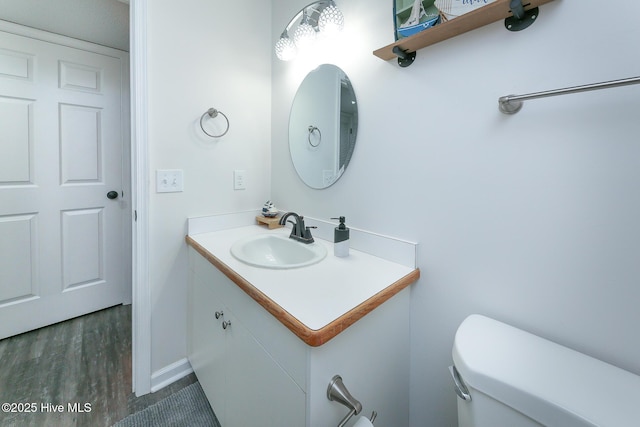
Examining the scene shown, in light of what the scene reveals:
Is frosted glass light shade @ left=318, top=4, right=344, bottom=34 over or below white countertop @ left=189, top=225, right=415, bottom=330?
over

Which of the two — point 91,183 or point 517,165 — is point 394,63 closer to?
point 517,165

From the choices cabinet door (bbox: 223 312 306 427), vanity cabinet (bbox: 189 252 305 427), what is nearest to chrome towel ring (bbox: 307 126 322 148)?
vanity cabinet (bbox: 189 252 305 427)

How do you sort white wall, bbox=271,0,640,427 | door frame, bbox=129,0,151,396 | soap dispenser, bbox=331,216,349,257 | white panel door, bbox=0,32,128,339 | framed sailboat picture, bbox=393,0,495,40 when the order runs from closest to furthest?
white wall, bbox=271,0,640,427
framed sailboat picture, bbox=393,0,495,40
soap dispenser, bbox=331,216,349,257
door frame, bbox=129,0,151,396
white panel door, bbox=0,32,128,339

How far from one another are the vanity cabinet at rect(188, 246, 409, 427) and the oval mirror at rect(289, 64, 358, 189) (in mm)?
675

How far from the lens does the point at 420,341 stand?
0.98 m

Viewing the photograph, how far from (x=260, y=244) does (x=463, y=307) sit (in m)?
0.94

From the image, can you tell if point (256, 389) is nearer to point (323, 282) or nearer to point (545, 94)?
point (323, 282)

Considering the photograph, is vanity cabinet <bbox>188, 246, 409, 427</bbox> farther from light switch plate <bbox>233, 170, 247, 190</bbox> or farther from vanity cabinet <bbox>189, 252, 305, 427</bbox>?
light switch plate <bbox>233, 170, 247, 190</bbox>

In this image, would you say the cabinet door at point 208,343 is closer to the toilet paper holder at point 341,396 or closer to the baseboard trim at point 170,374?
the baseboard trim at point 170,374

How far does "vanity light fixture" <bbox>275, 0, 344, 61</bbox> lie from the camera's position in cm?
115

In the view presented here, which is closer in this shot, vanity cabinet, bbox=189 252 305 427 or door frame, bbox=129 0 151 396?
vanity cabinet, bbox=189 252 305 427

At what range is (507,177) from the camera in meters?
0.76

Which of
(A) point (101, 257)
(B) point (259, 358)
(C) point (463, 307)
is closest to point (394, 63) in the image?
(C) point (463, 307)

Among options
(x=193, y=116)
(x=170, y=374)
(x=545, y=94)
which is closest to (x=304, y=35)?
(x=193, y=116)
